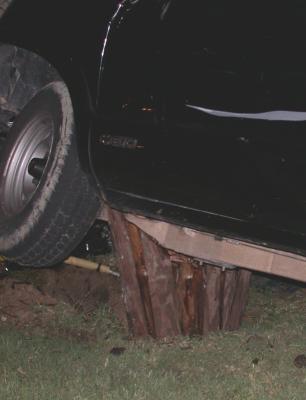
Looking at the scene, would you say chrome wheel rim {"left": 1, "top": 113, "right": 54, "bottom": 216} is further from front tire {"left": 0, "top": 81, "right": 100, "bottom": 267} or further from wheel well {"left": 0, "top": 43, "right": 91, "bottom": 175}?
wheel well {"left": 0, "top": 43, "right": 91, "bottom": 175}

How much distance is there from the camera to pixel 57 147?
310 centimetres

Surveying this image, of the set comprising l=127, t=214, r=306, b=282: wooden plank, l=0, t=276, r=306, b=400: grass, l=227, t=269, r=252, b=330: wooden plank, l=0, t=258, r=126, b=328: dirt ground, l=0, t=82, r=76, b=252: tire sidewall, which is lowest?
l=0, t=258, r=126, b=328: dirt ground

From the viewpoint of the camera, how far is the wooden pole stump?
3.57 meters

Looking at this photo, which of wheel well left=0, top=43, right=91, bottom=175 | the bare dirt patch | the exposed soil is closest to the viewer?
wheel well left=0, top=43, right=91, bottom=175

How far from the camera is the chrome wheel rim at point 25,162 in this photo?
3.37 metres

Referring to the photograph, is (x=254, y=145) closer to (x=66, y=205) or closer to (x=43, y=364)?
(x=66, y=205)

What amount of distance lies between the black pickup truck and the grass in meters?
0.50

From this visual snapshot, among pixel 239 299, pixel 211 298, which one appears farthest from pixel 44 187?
pixel 239 299

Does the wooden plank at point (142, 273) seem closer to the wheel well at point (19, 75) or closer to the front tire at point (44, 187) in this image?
the front tire at point (44, 187)

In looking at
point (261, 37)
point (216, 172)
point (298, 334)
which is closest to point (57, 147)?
point (216, 172)

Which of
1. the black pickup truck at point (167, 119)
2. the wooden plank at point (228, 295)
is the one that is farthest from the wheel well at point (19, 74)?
the wooden plank at point (228, 295)

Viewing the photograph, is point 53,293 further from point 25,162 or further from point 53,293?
point 25,162

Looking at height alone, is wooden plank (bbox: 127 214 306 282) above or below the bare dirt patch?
above

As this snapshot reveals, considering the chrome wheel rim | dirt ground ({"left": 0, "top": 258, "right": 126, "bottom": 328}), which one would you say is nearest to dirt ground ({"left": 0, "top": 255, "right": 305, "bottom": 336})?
dirt ground ({"left": 0, "top": 258, "right": 126, "bottom": 328})
